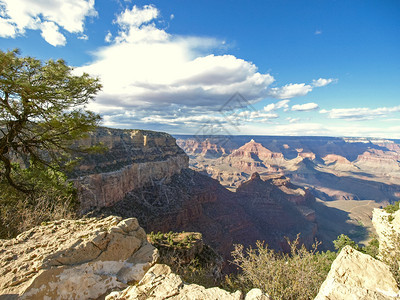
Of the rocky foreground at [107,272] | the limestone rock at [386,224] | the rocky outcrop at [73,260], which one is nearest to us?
the rocky foreground at [107,272]

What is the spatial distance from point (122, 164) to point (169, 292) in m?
36.8

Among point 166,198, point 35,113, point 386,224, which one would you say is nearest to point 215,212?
point 166,198

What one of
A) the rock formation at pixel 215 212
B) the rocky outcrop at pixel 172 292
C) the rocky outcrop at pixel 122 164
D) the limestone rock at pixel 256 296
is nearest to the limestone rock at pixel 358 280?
the limestone rock at pixel 256 296

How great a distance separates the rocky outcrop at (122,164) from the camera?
30.4m

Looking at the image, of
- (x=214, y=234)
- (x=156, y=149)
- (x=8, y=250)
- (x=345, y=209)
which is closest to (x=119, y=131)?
(x=156, y=149)

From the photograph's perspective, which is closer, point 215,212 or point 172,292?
point 172,292

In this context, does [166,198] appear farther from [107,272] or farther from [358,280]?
[358,280]

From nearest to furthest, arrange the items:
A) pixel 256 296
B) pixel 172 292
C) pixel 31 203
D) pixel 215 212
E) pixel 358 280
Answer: pixel 256 296 < pixel 172 292 < pixel 358 280 < pixel 31 203 < pixel 215 212

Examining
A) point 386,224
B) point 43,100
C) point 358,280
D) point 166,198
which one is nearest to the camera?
point 358,280

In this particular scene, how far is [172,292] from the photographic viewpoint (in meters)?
4.64

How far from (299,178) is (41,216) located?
184 m

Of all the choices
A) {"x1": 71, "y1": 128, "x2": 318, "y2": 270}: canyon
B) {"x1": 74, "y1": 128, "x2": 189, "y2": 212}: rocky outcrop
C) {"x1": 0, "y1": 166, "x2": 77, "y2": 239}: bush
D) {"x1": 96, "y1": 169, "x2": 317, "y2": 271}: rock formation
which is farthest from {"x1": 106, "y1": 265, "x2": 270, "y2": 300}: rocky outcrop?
{"x1": 96, "y1": 169, "x2": 317, "y2": 271}: rock formation

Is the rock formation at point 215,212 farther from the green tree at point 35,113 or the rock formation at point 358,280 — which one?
the rock formation at point 358,280

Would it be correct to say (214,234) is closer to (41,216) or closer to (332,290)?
(41,216)
